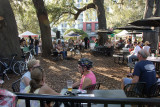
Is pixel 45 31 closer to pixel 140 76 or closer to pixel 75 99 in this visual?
pixel 140 76

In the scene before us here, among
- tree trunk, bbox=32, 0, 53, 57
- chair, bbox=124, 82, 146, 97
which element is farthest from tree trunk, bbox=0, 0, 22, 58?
chair, bbox=124, 82, 146, 97

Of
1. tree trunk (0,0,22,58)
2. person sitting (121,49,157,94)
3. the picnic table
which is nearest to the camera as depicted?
person sitting (121,49,157,94)

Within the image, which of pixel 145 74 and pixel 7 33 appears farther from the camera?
pixel 7 33

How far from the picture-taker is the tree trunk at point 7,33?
25.0 ft

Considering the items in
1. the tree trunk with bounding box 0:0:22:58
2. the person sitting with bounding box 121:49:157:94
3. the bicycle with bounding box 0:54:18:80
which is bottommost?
the bicycle with bounding box 0:54:18:80

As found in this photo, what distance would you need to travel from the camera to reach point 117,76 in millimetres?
7105

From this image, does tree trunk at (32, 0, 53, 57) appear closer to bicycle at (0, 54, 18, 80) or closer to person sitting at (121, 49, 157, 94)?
bicycle at (0, 54, 18, 80)

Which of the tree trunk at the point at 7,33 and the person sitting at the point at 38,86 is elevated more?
the tree trunk at the point at 7,33

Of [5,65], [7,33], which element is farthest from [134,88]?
[7,33]

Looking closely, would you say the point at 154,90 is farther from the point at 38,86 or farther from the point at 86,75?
the point at 38,86

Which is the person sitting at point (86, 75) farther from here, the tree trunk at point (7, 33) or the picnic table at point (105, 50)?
the picnic table at point (105, 50)

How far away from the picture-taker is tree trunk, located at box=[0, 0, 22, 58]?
25.0 ft

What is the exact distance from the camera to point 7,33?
775cm

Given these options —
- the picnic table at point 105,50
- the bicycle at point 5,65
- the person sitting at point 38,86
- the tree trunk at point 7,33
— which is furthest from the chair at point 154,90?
the picnic table at point 105,50
